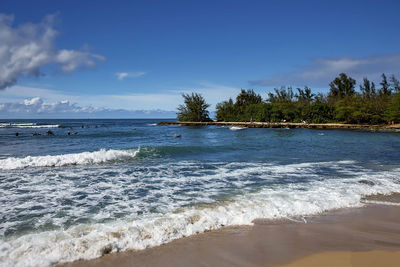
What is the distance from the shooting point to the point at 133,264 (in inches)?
138

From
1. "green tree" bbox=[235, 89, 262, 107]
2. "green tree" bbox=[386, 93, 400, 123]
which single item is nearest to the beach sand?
"green tree" bbox=[386, 93, 400, 123]

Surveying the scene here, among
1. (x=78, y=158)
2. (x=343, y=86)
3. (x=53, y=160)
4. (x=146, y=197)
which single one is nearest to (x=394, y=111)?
(x=343, y=86)

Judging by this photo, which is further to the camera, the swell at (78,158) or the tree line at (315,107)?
the tree line at (315,107)

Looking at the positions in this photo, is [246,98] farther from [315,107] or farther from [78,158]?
[78,158]

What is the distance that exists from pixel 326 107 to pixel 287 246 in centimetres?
5821

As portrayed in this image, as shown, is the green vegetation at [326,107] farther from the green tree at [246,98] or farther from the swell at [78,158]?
the swell at [78,158]

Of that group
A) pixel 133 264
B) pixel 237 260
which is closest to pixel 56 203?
pixel 133 264

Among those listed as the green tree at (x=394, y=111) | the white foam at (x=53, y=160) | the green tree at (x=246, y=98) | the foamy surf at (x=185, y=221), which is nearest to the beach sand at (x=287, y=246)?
the foamy surf at (x=185, y=221)

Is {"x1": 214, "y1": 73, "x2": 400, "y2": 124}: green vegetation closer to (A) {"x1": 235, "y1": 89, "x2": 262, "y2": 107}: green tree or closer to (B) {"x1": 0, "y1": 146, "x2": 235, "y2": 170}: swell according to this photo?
(A) {"x1": 235, "y1": 89, "x2": 262, "y2": 107}: green tree

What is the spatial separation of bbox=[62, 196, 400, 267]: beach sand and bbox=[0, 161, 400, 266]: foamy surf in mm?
223

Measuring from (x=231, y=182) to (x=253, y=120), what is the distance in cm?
5375

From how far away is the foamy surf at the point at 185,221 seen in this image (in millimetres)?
3734

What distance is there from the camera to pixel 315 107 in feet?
182

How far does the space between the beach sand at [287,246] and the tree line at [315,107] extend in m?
49.7
